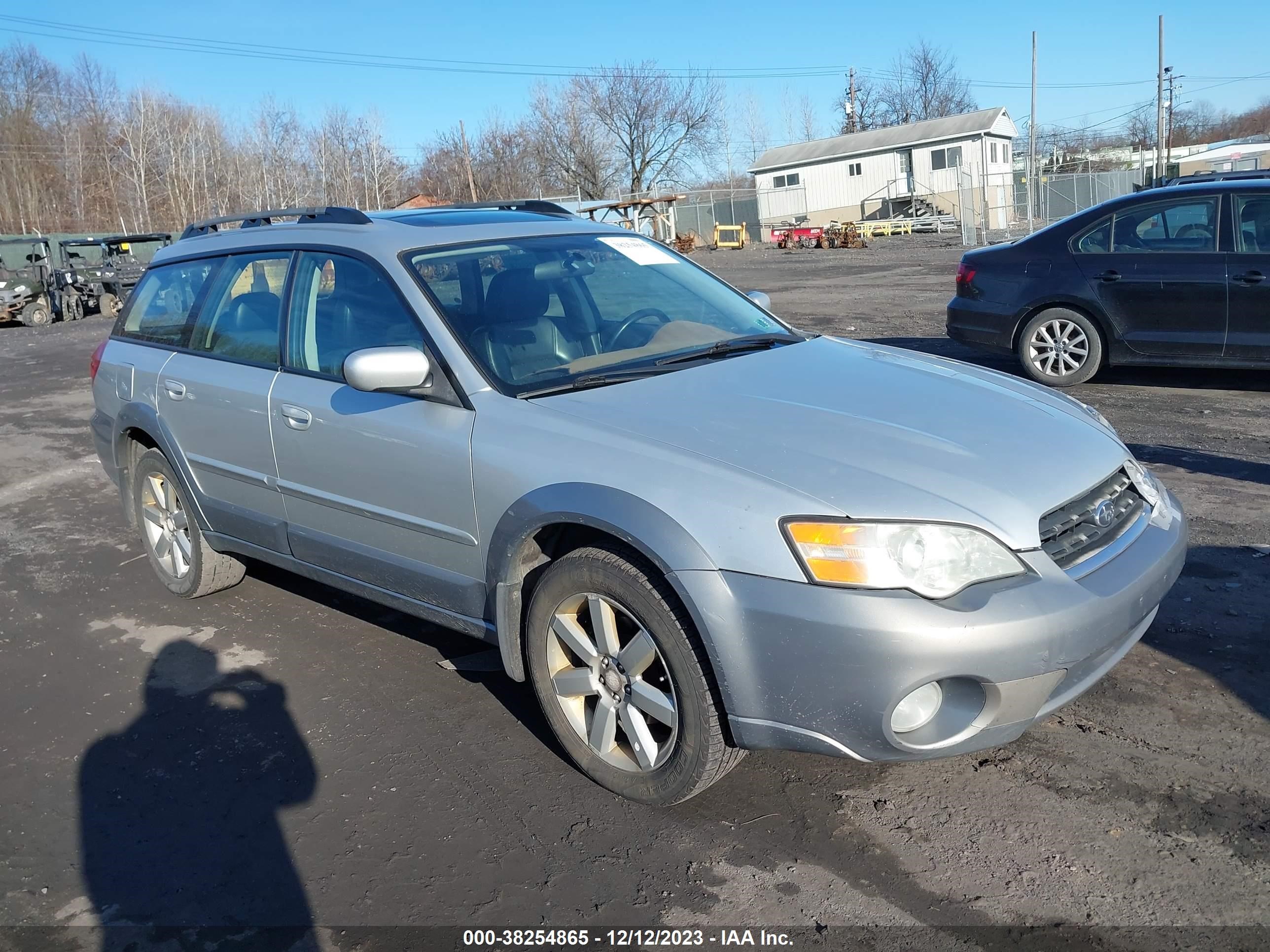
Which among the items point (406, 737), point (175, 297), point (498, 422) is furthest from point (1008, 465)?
point (175, 297)

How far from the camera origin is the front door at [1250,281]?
7641mm

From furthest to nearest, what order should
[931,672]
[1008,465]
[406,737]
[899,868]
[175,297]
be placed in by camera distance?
[175,297]
[406,737]
[1008,465]
[899,868]
[931,672]

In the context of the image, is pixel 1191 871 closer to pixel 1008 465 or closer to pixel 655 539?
pixel 1008 465

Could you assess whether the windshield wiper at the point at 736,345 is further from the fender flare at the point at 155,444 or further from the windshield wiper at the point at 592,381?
the fender flare at the point at 155,444

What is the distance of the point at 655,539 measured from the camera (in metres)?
2.91

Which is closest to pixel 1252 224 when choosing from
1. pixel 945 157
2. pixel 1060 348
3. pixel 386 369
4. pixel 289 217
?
pixel 1060 348

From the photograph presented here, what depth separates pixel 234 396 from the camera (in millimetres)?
4430

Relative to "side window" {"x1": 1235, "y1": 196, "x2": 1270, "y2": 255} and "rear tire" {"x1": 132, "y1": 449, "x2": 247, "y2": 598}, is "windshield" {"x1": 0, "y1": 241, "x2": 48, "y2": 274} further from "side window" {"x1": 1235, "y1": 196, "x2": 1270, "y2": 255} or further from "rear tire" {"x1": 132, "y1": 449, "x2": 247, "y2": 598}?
"side window" {"x1": 1235, "y1": 196, "x2": 1270, "y2": 255}

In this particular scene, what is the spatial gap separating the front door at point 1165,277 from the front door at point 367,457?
645cm

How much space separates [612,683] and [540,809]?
1.50 feet

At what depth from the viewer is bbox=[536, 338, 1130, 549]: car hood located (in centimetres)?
282

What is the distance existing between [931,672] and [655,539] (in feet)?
2.63

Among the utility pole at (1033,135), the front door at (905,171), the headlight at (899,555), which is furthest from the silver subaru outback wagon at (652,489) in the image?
the front door at (905,171)

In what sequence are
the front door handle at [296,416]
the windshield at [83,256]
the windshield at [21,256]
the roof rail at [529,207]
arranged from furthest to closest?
the windshield at [83,256]
the windshield at [21,256]
the roof rail at [529,207]
the front door handle at [296,416]
